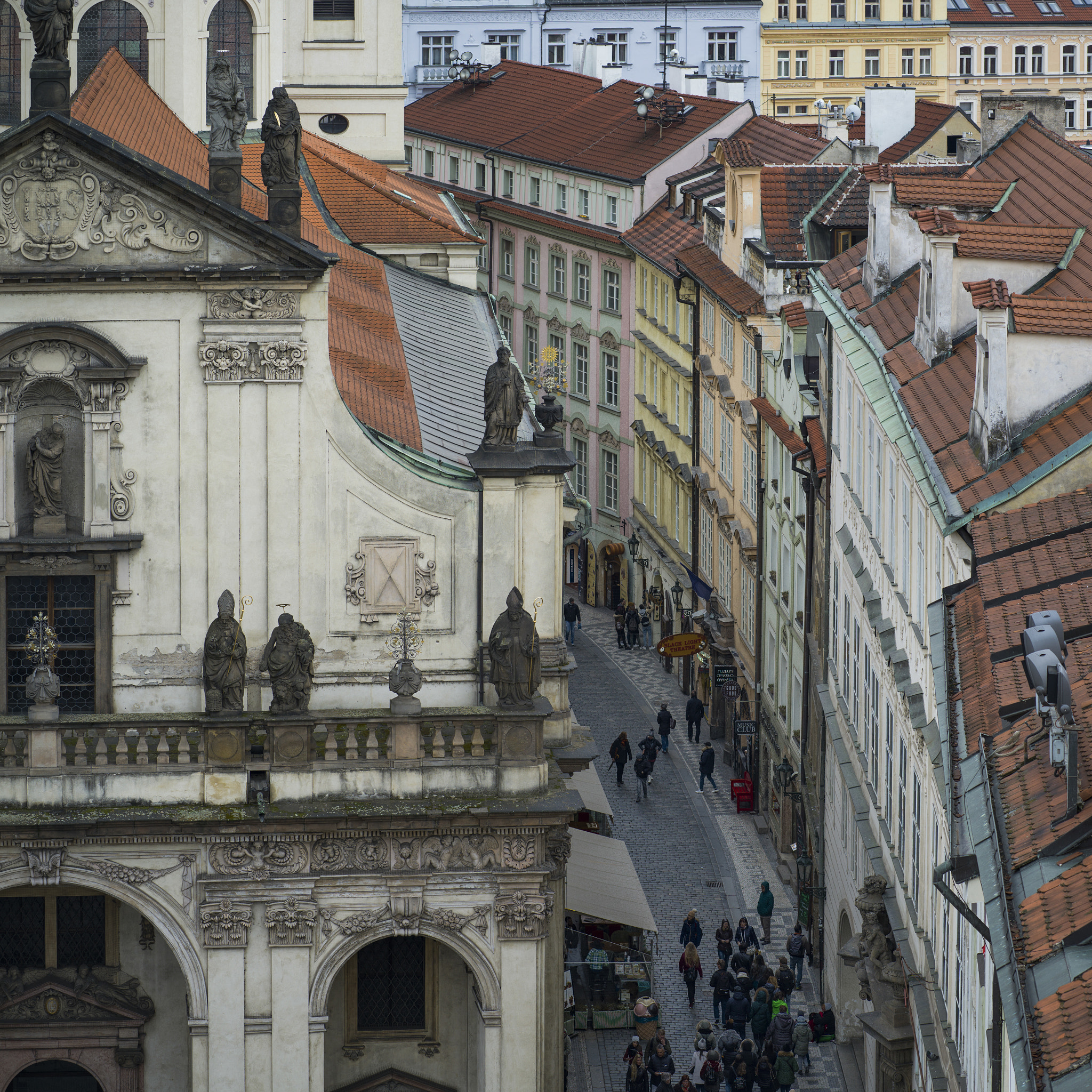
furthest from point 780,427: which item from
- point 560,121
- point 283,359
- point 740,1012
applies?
point 560,121

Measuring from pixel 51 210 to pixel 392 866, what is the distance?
421 inches

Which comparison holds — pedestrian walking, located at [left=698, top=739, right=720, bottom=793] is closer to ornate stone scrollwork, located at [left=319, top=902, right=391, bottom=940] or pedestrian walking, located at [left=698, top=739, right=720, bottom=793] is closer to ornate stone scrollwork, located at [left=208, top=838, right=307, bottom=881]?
ornate stone scrollwork, located at [left=319, top=902, right=391, bottom=940]

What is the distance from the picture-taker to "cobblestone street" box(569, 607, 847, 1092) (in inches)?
1802

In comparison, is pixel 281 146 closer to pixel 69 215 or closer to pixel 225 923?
pixel 69 215

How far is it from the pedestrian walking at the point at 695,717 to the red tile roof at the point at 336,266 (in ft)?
50.7

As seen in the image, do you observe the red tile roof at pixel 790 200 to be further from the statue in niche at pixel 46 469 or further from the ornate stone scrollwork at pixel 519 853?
the statue in niche at pixel 46 469

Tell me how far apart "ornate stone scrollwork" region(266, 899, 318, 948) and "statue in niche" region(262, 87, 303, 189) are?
10.4 metres

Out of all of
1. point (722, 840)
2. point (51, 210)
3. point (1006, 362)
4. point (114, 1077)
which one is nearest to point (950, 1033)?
point (1006, 362)

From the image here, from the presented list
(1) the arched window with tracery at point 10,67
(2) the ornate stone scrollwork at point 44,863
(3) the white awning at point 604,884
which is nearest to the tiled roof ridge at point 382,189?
(1) the arched window with tracery at point 10,67

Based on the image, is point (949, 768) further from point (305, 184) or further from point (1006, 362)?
point (305, 184)

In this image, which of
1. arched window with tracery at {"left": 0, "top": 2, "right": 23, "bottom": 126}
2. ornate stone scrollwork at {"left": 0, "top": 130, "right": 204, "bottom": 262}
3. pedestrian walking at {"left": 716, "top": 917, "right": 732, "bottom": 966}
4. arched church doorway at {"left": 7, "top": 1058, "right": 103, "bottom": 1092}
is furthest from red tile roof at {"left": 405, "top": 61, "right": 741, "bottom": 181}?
arched church doorway at {"left": 7, "top": 1058, "right": 103, "bottom": 1092}

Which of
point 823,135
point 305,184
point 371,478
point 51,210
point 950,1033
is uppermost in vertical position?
point 823,135

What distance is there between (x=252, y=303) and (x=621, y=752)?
96.1 feet

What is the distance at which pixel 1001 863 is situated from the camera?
22.1 meters
